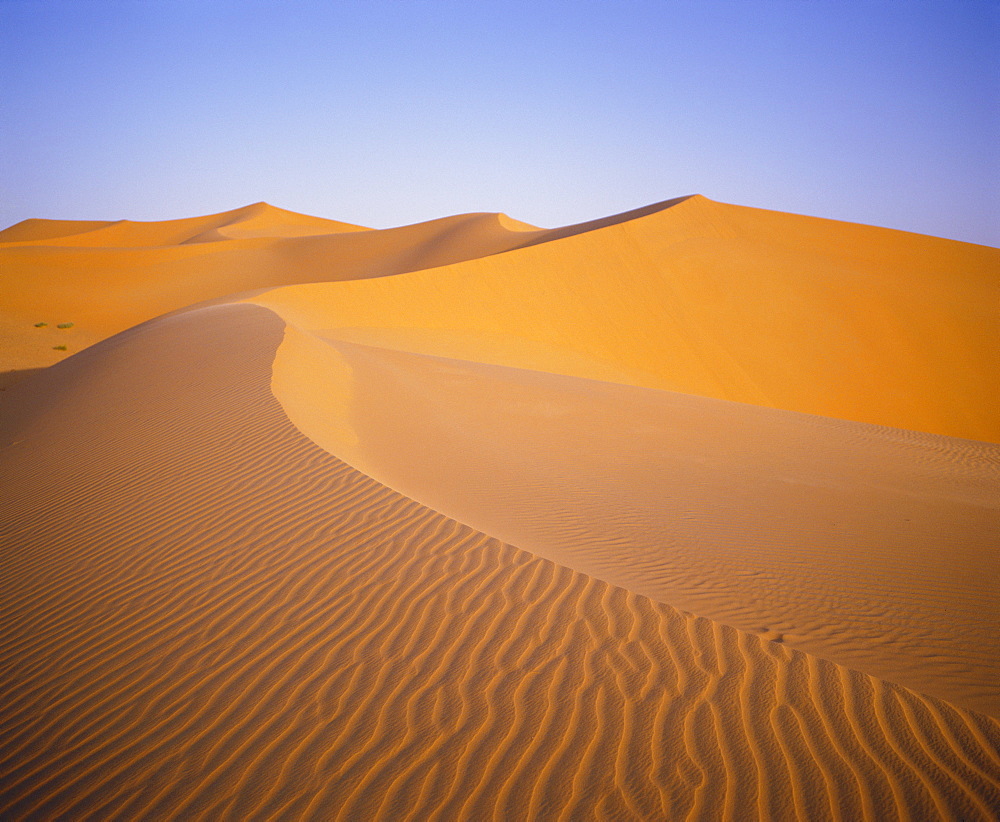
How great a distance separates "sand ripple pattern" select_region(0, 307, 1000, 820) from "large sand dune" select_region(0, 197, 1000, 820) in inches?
0.6

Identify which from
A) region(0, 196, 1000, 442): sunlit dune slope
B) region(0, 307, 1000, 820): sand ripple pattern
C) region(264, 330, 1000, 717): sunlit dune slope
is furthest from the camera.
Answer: region(0, 196, 1000, 442): sunlit dune slope

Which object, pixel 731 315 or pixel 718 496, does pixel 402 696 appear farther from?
pixel 731 315

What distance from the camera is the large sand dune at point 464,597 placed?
112 inches

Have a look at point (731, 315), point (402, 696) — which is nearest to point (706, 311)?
point (731, 315)

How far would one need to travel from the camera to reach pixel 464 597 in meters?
4.14

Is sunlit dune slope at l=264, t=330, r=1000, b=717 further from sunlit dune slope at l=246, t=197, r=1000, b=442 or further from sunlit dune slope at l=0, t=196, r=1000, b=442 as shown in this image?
sunlit dune slope at l=0, t=196, r=1000, b=442

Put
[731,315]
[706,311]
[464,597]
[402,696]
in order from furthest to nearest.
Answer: [706,311] → [731,315] → [464,597] → [402,696]

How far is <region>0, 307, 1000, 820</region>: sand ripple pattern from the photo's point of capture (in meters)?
2.74

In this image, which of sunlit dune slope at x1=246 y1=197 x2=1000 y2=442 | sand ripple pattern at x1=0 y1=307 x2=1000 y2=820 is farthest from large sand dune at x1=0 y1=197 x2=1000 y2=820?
sunlit dune slope at x1=246 y1=197 x2=1000 y2=442

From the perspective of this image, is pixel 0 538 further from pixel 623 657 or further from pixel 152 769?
pixel 623 657

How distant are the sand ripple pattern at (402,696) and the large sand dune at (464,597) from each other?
16 millimetres

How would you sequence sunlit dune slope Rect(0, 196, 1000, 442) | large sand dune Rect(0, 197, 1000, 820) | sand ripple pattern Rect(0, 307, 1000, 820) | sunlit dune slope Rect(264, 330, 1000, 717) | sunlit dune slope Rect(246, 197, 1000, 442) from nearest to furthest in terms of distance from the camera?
sand ripple pattern Rect(0, 307, 1000, 820)
large sand dune Rect(0, 197, 1000, 820)
sunlit dune slope Rect(264, 330, 1000, 717)
sunlit dune slope Rect(246, 197, 1000, 442)
sunlit dune slope Rect(0, 196, 1000, 442)

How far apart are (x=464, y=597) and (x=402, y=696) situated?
931mm

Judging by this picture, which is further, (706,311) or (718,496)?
(706,311)
